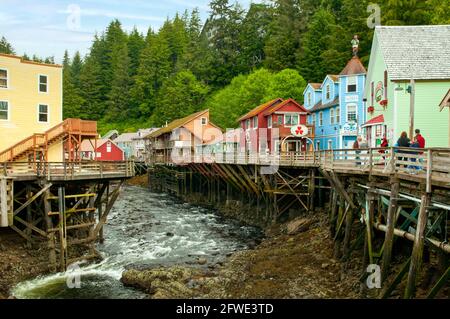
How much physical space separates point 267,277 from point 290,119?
27.6m

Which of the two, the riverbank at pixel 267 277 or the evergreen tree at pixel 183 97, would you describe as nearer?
the riverbank at pixel 267 277

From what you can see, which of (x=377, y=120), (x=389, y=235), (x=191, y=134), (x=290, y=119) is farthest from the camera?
(x=191, y=134)

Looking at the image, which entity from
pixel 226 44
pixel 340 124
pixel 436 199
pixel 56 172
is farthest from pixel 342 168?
pixel 226 44

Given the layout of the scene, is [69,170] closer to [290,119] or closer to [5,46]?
[290,119]

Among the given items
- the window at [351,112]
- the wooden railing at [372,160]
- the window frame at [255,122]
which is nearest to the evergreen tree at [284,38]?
the window frame at [255,122]

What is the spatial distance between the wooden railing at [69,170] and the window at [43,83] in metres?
5.74

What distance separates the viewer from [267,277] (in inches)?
599

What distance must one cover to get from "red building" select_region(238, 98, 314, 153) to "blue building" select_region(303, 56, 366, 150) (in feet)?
6.23

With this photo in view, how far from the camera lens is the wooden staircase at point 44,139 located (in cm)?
2114

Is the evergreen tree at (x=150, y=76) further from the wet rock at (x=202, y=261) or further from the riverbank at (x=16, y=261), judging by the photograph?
the wet rock at (x=202, y=261)

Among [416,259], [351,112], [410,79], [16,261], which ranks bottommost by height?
[16,261]

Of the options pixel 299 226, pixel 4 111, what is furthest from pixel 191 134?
pixel 299 226

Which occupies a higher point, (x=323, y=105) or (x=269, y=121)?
(x=323, y=105)

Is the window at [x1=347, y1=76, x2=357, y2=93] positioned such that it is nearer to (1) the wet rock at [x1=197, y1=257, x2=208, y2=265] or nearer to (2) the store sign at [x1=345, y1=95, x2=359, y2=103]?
(2) the store sign at [x1=345, y1=95, x2=359, y2=103]
